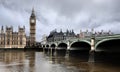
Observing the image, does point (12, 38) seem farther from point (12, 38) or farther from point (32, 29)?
point (32, 29)

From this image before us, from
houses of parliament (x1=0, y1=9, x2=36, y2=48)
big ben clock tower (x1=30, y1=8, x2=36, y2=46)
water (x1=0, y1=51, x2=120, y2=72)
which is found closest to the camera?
water (x1=0, y1=51, x2=120, y2=72)

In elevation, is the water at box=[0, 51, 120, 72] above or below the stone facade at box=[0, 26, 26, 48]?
below

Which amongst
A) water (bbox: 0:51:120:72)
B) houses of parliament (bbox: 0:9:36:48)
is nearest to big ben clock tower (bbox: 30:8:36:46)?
houses of parliament (bbox: 0:9:36:48)

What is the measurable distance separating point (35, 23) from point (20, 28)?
31.6 metres

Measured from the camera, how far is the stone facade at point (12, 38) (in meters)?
155

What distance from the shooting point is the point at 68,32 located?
7785 inches

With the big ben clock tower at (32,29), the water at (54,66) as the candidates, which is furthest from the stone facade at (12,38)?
the water at (54,66)

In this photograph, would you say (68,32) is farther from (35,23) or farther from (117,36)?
(117,36)

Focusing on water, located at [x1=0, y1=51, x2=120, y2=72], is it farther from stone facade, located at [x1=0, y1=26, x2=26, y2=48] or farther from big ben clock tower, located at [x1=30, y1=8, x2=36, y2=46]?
big ben clock tower, located at [x1=30, y1=8, x2=36, y2=46]

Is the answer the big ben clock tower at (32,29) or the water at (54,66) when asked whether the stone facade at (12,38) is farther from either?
the water at (54,66)

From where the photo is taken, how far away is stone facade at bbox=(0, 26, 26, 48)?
15488 centimetres

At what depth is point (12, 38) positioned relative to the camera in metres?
159

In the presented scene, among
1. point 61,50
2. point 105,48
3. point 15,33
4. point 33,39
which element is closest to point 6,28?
point 15,33

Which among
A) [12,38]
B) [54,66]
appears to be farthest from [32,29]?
[54,66]
